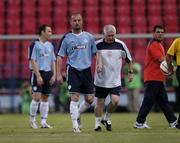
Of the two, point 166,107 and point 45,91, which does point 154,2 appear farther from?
point 166,107

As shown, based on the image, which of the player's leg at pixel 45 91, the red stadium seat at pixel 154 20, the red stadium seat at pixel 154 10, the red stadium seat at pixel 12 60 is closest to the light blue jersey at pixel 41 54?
the player's leg at pixel 45 91

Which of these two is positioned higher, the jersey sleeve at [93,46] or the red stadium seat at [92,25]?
the red stadium seat at [92,25]

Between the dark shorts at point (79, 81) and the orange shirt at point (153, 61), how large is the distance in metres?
1.42

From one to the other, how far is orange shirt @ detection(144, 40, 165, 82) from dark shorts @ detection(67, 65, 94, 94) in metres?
1.42

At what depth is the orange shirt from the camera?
13688mm

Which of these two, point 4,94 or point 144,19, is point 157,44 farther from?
point 144,19

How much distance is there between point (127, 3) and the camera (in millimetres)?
27938

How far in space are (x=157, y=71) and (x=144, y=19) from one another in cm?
1361

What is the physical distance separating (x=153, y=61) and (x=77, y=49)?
1785 millimetres

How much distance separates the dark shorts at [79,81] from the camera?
1279cm

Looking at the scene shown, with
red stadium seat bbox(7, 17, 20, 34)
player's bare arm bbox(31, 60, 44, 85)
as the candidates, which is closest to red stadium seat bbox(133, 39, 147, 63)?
red stadium seat bbox(7, 17, 20, 34)

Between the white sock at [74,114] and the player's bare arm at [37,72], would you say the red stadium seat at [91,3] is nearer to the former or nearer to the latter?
the player's bare arm at [37,72]

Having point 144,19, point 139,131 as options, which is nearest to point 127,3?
point 144,19

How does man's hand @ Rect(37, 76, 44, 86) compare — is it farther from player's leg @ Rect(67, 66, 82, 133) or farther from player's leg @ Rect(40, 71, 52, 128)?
player's leg @ Rect(67, 66, 82, 133)
